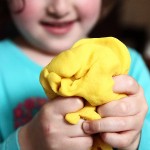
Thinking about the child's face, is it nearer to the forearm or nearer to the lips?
the lips

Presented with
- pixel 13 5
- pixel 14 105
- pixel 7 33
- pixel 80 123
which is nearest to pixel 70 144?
A: pixel 80 123

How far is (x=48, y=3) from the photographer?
0.71m

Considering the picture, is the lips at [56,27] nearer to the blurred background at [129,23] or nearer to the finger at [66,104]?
the finger at [66,104]

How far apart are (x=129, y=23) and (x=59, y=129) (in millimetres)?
1493

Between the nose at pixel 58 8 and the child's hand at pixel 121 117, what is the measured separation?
255 millimetres

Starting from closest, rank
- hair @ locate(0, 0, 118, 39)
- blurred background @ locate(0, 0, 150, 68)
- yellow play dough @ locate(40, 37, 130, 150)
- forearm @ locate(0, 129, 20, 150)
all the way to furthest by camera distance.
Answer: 1. yellow play dough @ locate(40, 37, 130, 150)
2. forearm @ locate(0, 129, 20, 150)
3. hair @ locate(0, 0, 118, 39)
4. blurred background @ locate(0, 0, 150, 68)

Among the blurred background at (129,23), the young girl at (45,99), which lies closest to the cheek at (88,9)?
the young girl at (45,99)

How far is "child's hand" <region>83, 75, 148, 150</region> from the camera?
479mm

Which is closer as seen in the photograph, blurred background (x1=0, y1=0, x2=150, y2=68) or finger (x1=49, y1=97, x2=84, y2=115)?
finger (x1=49, y1=97, x2=84, y2=115)

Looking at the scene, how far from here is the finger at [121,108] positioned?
479 millimetres

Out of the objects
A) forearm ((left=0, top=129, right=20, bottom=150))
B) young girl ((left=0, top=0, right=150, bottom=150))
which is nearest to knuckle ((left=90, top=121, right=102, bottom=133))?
young girl ((left=0, top=0, right=150, bottom=150))

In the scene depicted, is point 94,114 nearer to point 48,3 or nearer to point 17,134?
point 17,134

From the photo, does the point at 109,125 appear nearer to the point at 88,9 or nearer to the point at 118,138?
the point at 118,138

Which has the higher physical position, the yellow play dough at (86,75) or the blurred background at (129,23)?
the yellow play dough at (86,75)
